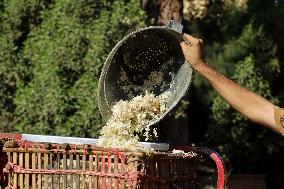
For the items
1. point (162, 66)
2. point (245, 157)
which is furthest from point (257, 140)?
point (162, 66)

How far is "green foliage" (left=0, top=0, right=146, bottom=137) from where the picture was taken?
9.53 meters

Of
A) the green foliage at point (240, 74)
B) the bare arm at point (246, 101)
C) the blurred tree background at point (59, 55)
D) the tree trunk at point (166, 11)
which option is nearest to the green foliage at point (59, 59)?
the blurred tree background at point (59, 55)

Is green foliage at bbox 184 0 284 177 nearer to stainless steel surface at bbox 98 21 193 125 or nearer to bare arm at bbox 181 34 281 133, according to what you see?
stainless steel surface at bbox 98 21 193 125

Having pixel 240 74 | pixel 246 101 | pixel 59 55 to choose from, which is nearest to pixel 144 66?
pixel 246 101

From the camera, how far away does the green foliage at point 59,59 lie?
953 centimetres

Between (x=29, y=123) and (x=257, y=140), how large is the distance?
5402 millimetres

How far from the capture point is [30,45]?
10031 mm

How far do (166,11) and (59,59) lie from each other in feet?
6.24

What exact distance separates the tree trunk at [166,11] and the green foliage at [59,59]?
2.67 ft

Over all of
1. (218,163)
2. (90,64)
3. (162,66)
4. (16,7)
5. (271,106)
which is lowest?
(218,163)

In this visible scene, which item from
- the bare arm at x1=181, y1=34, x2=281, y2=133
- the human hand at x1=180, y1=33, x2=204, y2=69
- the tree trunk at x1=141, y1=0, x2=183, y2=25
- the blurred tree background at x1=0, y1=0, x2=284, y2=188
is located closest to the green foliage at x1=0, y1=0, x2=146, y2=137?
the blurred tree background at x1=0, y1=0, x2=284, y2=188

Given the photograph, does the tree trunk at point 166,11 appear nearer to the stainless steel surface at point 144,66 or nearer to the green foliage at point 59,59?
the green foliage at point 59,59

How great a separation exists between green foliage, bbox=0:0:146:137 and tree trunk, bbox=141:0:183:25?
0.81 metres

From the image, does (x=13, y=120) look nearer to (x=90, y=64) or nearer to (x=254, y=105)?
(x=90, y=64)
